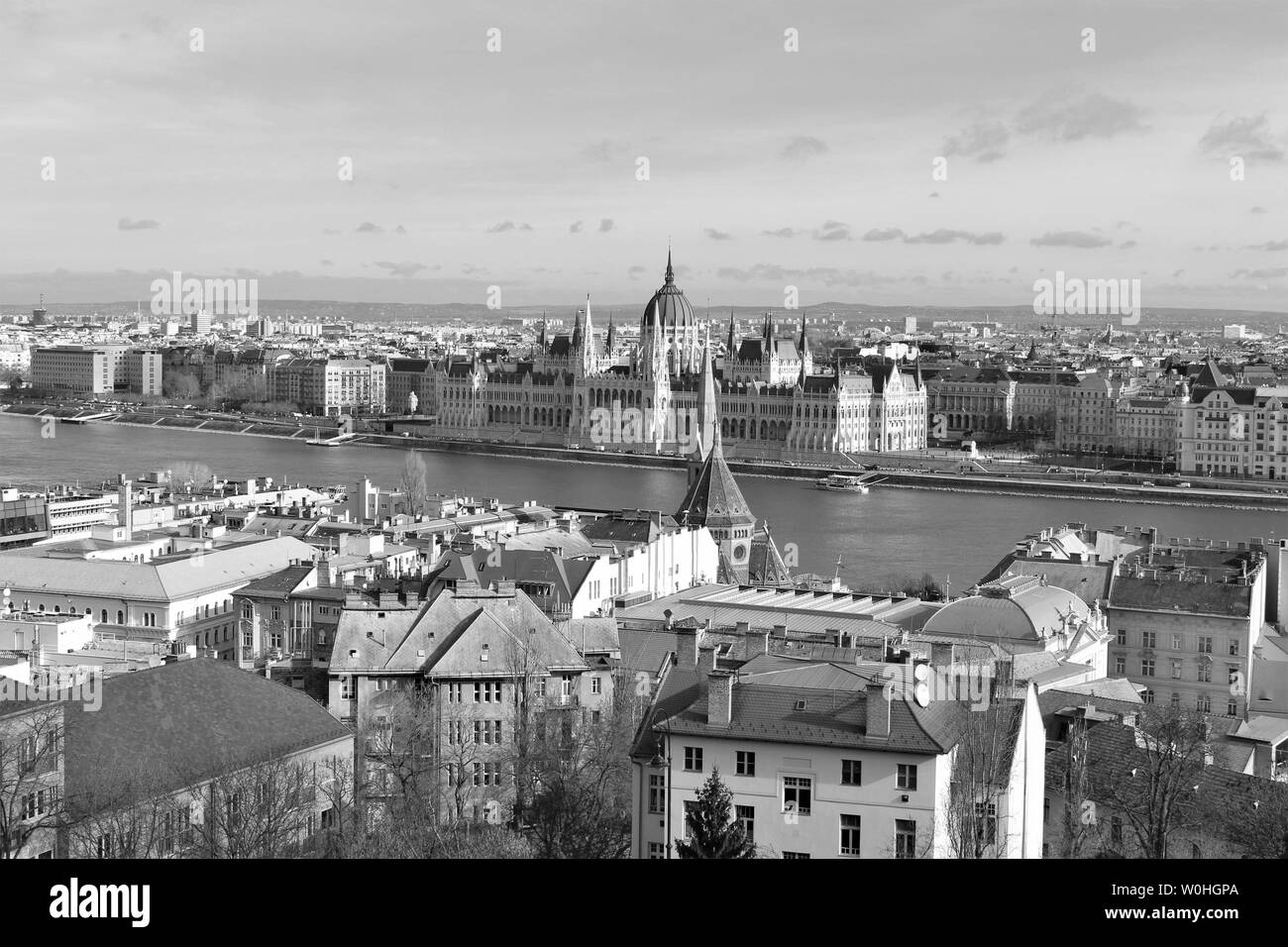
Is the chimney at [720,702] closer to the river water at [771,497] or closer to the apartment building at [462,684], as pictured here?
the apartment building at [462,684]

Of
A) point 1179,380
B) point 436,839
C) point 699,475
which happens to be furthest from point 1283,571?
point 1179,380

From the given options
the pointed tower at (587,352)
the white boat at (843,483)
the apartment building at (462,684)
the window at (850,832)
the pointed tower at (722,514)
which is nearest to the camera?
the window at (850,832)

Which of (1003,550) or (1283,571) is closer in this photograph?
(1283,571)

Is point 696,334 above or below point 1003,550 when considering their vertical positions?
above

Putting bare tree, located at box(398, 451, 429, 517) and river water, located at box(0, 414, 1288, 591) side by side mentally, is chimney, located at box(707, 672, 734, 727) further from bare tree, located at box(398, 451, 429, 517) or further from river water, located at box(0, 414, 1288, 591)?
bare tree, located at box(398, 451, 429, 517)

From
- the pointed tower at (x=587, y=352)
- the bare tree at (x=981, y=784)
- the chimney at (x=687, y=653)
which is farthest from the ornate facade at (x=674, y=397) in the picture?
the bare tree at (x=981, y=784)
